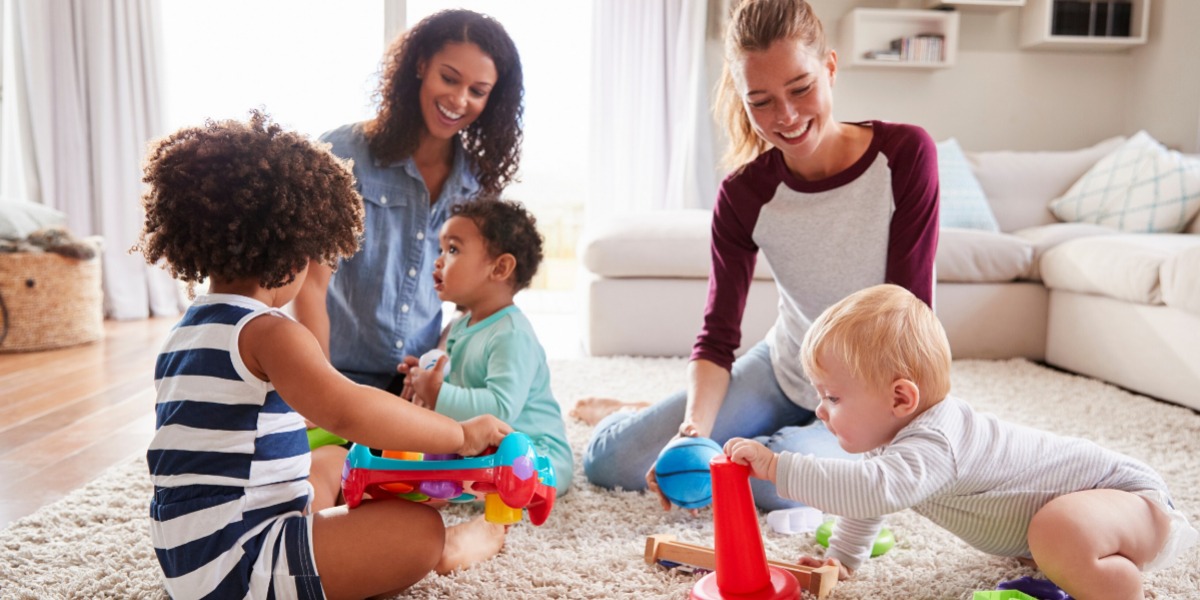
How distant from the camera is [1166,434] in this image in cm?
219

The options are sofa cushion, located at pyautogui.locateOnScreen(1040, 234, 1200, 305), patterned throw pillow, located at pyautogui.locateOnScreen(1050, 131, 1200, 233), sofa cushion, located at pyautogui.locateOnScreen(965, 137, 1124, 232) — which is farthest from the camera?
sofa cushion, located at pyautogui.locateOnScreen(965, 137, 1124, 232)

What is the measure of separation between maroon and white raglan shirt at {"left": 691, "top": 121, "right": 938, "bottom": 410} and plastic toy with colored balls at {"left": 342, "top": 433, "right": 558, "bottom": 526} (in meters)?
0.54

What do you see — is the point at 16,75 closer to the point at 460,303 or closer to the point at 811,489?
the point at 460,303

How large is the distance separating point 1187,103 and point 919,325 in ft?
12.8

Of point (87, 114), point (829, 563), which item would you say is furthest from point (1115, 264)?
point (87, 114)

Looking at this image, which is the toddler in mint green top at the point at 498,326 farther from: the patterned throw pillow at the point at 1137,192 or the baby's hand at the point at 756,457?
the patterned throw pillow at the point at 1137,192

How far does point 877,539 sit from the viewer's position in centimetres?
145

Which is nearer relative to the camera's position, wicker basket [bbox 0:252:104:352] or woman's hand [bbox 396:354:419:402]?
woman's hand [bbox 396:354:419:402]

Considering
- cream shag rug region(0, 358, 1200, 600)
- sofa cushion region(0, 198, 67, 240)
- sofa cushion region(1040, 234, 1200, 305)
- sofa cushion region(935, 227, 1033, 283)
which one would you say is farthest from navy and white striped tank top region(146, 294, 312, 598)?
sofa cushion region(0, 198, 67, 240)

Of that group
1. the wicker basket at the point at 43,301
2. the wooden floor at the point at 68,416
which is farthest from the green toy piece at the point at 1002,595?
the wicker basket at the point at 43,301

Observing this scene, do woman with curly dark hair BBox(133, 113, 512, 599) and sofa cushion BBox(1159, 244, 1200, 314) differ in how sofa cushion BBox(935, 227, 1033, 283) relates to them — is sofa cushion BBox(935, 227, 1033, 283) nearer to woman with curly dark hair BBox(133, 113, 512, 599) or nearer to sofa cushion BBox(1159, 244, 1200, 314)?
sofa cushion BBox(1159, 244, 1200, 314)

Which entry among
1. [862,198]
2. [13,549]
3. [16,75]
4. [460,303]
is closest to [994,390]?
[862,198]

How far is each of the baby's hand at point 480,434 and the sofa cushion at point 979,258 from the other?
236 centimetres

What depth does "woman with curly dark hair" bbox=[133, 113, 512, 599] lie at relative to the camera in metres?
1.10
